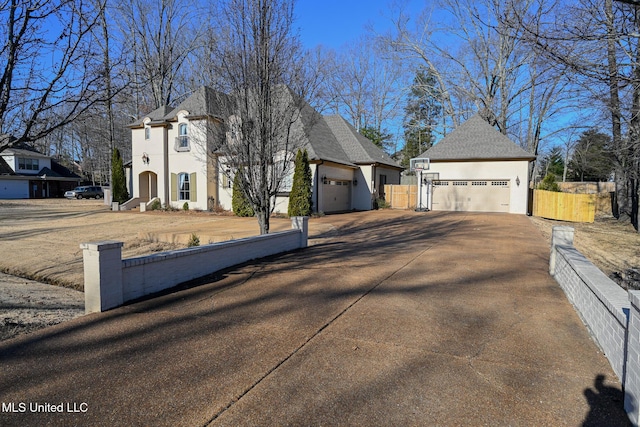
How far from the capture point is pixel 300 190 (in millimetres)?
17750

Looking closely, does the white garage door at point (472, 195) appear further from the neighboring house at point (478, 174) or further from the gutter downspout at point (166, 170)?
the gutter downspout at point (166, 170)

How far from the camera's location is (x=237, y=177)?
9281 millimetres

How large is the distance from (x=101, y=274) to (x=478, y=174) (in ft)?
70.6

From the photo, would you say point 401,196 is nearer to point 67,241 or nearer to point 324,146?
point 324,146

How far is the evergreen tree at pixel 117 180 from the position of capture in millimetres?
23828

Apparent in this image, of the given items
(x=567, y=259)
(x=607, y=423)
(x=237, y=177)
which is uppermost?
(x=237, y=177)

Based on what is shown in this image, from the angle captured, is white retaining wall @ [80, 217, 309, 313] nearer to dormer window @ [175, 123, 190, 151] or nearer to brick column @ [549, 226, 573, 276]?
brick column @ [549, 226, 573, 276]

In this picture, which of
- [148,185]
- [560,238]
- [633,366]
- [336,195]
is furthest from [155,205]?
[633,366]

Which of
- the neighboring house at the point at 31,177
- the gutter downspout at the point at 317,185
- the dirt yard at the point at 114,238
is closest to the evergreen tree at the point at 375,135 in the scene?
the gutter downspout at the point at 317,185

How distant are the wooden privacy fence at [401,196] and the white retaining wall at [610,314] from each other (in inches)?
718

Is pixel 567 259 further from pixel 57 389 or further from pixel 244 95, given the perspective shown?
pixel 244 95

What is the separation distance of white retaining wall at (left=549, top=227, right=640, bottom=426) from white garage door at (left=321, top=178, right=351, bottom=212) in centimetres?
1476

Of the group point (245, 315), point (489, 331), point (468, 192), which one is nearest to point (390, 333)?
point (489, 331)

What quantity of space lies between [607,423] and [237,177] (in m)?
8.16
